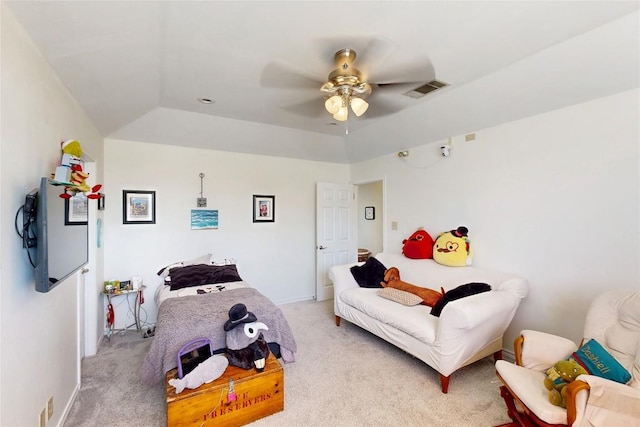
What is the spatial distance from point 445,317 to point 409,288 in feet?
3.21

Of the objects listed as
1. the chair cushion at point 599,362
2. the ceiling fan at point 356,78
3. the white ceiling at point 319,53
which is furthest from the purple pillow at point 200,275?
the chair cushion at point 599,362

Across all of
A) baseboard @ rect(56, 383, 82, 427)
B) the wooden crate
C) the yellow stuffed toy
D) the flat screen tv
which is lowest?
baseboard @ rect(56, 383, 82, 427)

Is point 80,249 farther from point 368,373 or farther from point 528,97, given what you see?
point 528,97

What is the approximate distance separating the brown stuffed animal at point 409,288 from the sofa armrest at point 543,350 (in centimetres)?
92

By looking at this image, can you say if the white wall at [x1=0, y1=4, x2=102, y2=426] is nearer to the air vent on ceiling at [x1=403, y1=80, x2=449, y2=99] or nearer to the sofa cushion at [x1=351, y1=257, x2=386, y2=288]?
the air vent on ceiling at [x1=403, y1=80, x2=449, y2=99]

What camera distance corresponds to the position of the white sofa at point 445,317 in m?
2.23

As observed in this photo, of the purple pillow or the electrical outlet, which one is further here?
the purple pillow

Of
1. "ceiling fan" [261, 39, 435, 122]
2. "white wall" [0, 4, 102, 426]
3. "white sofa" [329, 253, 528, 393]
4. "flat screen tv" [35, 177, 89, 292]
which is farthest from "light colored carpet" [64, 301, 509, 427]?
"ceiling fan" [261, 39, 435, 122]

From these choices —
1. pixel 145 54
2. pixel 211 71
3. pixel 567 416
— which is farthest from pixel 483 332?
pixel 145 54

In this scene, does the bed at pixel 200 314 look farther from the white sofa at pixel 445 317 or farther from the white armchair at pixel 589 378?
the white armchair at pixel 589 378

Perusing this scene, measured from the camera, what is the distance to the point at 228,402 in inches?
72.5

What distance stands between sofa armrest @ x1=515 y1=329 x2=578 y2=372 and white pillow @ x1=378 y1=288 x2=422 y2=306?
1032 mm

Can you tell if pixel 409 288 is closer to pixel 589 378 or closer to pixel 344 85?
pixel 589 378

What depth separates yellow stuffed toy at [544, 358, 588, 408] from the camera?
61.3 inches
